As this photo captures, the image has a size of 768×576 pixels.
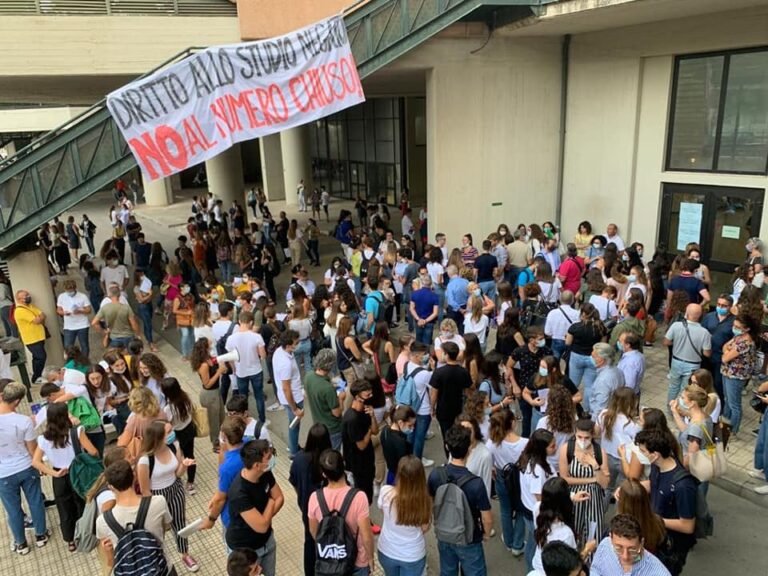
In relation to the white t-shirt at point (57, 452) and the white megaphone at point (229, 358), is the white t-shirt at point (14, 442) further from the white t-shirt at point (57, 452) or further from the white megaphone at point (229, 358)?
the white megaphone at point (229, 358)

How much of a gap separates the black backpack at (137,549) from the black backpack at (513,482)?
263 cm

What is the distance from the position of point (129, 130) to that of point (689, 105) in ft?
34.1

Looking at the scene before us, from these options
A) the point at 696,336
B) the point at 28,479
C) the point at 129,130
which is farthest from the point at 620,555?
the point at 129,130

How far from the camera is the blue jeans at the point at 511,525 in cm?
518

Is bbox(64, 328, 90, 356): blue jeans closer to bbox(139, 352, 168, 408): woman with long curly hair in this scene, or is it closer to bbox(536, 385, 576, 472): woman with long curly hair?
bbox(139, 352, 168, 408): woman with long curly hair

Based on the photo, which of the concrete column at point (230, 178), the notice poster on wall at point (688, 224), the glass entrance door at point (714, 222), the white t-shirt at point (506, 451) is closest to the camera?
the white t-shirt at point (506, 451)

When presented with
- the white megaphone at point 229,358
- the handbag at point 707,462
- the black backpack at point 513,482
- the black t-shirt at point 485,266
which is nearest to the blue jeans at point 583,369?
the handbag at point 707,462

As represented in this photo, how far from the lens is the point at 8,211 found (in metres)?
9.21

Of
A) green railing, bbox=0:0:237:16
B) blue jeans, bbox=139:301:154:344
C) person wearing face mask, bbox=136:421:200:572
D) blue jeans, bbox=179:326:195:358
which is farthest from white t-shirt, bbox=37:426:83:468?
green railing, bbox=0:0:237:16

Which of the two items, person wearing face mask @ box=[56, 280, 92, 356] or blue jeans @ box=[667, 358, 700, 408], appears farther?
person wearing face mask @ box=[56, 280, 92, 356]

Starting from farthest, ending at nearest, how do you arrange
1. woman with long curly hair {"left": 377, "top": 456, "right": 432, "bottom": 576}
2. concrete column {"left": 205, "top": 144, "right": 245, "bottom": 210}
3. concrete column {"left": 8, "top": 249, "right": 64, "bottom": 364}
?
concrete column {"left": 205, "top": 144, "right": 245, "bottom": 210}, concrete column {"left": 8, "top": 249, "right": 64, "bottom": 364}, woman with long curly hair {"left": 377, "top": 456, "right": 432, "bottom": 576}

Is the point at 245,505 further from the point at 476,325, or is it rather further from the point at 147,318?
the point at 147,318

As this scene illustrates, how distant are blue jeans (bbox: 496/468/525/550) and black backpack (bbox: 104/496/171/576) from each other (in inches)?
109

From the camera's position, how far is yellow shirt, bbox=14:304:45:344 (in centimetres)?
910
